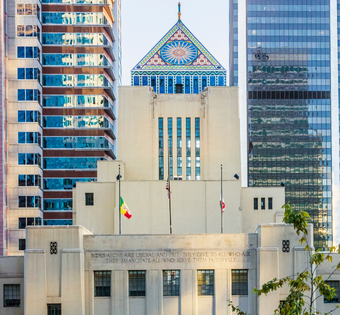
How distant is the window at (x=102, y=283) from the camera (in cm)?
4681

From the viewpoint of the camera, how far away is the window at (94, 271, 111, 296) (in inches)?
1843

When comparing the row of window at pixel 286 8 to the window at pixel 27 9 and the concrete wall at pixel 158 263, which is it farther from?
the concrete wall at pixel 158 263

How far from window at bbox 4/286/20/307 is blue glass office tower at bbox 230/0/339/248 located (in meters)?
105

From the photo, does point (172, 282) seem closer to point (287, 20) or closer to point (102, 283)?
point (102, 283)

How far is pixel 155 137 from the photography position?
73938 millimetres

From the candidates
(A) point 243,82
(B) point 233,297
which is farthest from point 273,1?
(B) point 233,297

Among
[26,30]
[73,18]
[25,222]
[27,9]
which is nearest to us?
[25,222]

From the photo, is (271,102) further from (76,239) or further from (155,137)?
(76,239)

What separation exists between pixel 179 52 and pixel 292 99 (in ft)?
237

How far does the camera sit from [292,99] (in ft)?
499

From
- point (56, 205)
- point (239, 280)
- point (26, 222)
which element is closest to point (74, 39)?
point (56, 205)

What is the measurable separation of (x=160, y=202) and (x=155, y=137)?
10.2m

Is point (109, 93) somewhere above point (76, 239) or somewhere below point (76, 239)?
above

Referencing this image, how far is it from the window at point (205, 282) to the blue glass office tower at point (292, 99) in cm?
10181
